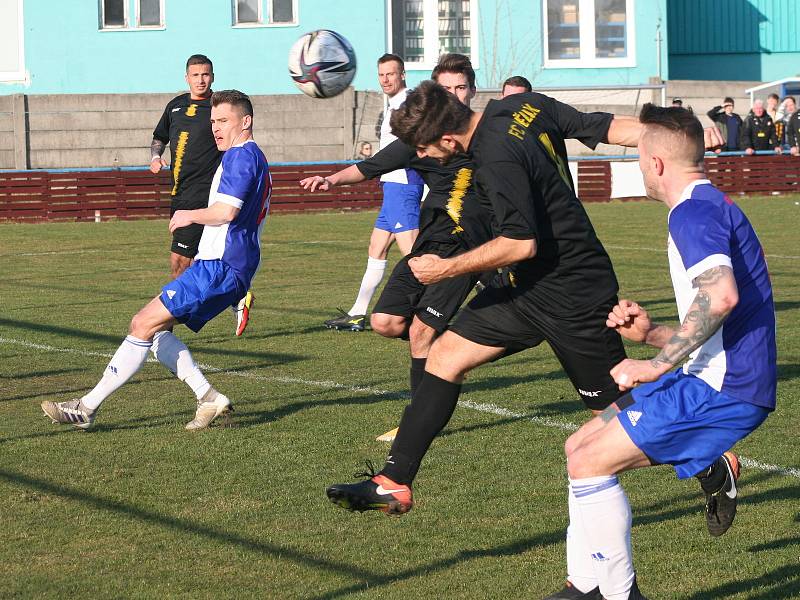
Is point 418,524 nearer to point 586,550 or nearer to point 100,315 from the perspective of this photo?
point 586,550

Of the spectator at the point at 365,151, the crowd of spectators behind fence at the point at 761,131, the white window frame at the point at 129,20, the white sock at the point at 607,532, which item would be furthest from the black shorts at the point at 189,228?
the white window frame at the point at 129,20

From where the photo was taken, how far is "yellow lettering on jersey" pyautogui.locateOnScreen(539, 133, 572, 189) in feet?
17.0

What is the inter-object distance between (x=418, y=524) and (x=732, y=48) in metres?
40.9

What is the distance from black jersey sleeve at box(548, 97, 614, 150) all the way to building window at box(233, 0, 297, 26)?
31.6m

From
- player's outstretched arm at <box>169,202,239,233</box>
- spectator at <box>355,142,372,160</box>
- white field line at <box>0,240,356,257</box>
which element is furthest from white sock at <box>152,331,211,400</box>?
spectator at <box>355,142,372,160</box>

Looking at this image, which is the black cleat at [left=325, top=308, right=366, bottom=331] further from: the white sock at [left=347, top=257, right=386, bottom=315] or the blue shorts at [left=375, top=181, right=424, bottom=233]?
the blue shorts at [left=375, top=181, right=424, bottom=233]

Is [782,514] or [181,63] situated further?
[181,63]

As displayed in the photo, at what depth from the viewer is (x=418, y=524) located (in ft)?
18.4

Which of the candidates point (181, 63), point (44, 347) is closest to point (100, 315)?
point (44, 347)

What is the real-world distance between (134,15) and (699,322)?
34.5 metres

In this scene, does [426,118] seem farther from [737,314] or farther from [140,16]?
[140,16]

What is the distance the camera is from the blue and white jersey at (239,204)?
7387 millimetres

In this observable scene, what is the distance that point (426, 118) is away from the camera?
496 centimetres

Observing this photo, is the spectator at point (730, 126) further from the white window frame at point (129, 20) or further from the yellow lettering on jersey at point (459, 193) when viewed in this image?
the yellow lettering on jersey at point (459, 193)
